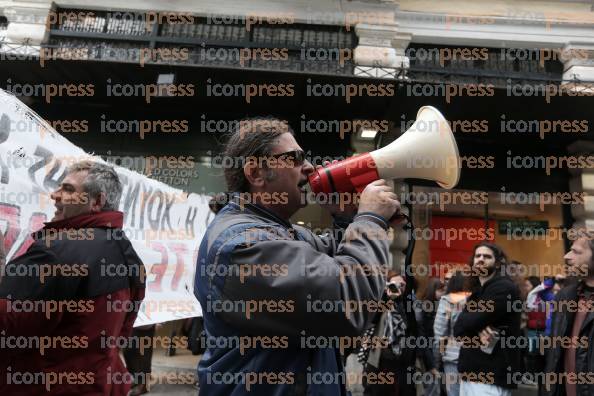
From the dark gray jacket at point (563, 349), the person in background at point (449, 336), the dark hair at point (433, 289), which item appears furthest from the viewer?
the dark hair at point (433, 289)

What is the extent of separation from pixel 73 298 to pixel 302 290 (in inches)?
51.6

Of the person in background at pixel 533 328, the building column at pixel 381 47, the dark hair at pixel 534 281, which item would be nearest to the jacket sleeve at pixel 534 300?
the person in background at pixel 533 328

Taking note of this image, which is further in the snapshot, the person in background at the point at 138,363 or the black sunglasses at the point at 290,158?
the person in background at the point at 138,363

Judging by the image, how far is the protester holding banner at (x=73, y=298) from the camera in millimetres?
1888

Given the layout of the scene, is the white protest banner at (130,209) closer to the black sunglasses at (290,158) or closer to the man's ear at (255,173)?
the man's ear at (255,173)

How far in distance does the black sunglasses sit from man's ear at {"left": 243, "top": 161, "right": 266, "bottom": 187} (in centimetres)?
6

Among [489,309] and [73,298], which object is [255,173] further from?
[489,309]

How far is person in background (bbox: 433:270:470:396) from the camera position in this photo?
489 cm

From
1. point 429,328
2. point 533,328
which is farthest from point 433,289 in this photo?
point 533,328

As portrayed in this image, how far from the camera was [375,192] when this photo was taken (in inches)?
55.2

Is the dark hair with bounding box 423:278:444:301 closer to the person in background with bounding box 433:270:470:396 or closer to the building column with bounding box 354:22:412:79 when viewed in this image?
the person in background with bounding box 433:270:470:396

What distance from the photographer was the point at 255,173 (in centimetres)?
158

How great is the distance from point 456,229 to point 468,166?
1500mm

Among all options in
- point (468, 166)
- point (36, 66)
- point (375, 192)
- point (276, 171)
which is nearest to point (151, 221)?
point (276, 171)
